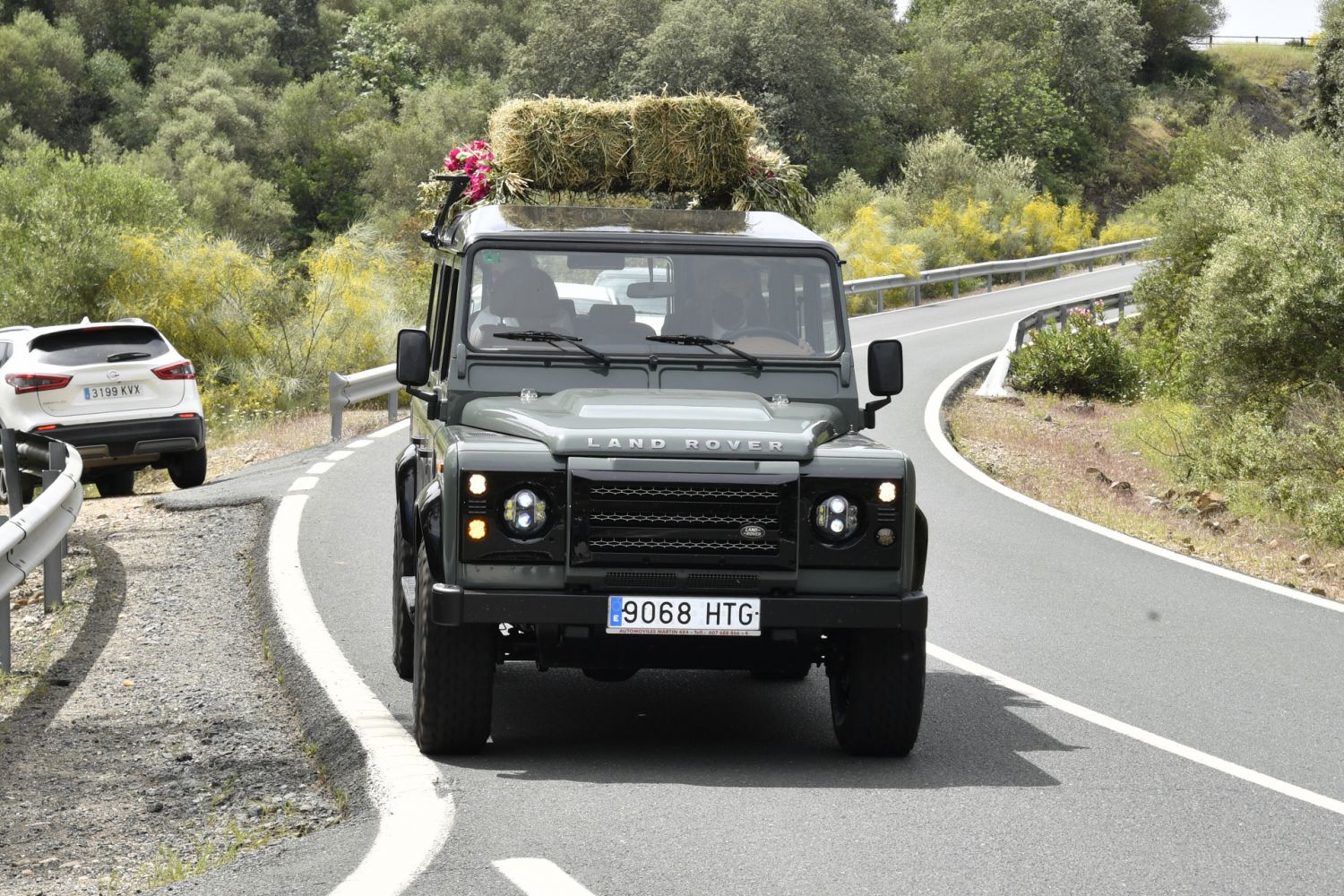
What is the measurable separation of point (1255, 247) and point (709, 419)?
15304 mm

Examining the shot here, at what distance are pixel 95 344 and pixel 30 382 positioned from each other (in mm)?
729

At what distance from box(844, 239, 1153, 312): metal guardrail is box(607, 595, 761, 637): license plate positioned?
90.0 feet

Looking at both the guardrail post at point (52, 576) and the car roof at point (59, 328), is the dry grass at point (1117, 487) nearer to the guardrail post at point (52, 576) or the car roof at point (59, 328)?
the guardrail post at point (52, 576)

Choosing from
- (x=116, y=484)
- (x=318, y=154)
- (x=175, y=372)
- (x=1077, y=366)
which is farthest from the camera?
(x=318, y=154)

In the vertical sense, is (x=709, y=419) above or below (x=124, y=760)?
above

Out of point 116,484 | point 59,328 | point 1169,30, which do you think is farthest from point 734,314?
point 1169,30

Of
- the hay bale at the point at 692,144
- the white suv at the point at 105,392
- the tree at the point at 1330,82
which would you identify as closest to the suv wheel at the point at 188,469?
the white suv at the point at 105,392

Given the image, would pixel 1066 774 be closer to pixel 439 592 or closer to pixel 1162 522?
pixel 439 592

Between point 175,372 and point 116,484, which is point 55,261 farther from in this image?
point 175,372

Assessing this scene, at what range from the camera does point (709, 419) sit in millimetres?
6301

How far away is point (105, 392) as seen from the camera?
15.2 meters

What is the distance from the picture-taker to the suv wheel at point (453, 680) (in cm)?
609

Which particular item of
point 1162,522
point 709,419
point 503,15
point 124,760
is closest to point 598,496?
point 709,419

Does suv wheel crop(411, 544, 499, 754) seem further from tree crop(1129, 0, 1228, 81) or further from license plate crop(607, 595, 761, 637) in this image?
tree crop(1129, 0, 1228, 81)
